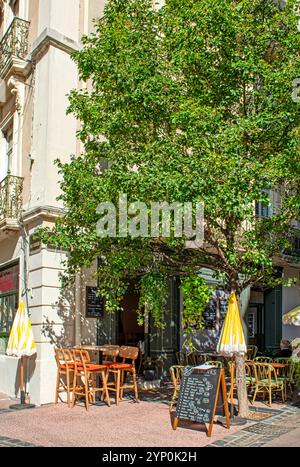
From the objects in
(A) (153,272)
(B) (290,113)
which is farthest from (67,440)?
(B) (290,113)

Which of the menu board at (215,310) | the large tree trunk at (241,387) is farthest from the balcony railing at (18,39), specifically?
the menu board at (215,310)

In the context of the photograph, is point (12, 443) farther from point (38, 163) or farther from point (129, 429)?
point (38, 163)

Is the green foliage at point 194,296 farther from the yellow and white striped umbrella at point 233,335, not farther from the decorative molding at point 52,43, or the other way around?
the decorative molding at point 52,43

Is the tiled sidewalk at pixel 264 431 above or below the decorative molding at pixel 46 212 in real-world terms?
below

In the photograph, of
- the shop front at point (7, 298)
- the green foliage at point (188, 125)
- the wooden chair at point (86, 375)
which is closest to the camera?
the green foliage at point (188, 125)

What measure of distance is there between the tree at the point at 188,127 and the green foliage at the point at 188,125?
23mm

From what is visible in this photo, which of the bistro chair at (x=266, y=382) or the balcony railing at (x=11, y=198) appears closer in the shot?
the bistro chair at (x=266, y=382)

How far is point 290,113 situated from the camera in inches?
→ 374

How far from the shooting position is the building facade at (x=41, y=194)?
11953 mm

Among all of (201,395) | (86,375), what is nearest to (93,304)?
(86,375)

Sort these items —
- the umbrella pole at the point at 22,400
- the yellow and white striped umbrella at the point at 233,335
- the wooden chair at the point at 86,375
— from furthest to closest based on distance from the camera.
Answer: the umbrella pole at the point at 22,400 → the wooden chair at the point at 86,375 → the yellow and white striped umbrella at the point at 233,335

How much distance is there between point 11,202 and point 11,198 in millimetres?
105

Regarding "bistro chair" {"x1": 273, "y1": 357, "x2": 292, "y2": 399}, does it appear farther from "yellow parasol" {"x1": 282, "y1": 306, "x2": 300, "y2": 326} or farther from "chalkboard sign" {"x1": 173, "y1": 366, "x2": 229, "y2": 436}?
"chalkboard sign" {"x1": 173, "y1": 366, "x2": 229, "y2": 436}

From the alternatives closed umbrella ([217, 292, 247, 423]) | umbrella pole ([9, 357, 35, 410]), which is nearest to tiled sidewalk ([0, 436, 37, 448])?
umbrella pole ([9, 357, 35, 410])
